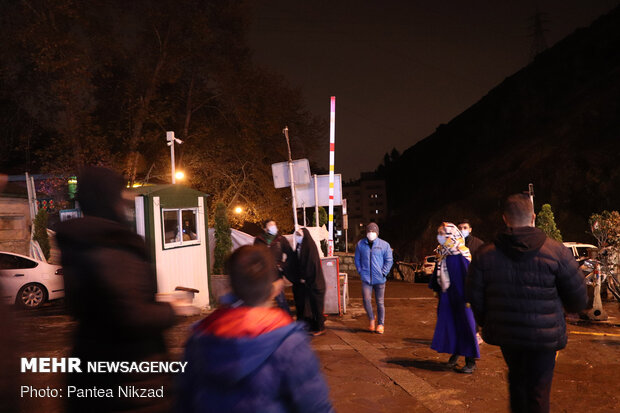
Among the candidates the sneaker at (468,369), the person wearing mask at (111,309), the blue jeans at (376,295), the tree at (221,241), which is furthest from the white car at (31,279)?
the person wearing mask at (111,309)

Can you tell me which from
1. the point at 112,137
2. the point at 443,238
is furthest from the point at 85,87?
the point at 443,238

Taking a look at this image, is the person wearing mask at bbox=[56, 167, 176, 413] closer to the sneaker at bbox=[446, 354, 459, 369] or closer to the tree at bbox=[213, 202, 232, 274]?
the sneaker at bbox=[446, 354, 459, 369]

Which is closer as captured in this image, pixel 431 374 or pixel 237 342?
pixel 237 342

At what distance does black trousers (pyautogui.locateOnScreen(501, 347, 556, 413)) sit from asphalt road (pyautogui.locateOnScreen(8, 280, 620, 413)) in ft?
5.47

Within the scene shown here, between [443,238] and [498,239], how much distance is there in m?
2.78

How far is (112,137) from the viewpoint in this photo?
71.8 ft

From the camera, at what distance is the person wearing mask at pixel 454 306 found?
6418 millimetres

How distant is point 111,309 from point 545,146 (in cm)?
6186

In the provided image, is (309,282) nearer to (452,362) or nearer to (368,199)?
(452,362)

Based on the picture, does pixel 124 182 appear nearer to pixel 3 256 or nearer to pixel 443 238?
pixel 443 238

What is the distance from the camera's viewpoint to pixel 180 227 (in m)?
10.8

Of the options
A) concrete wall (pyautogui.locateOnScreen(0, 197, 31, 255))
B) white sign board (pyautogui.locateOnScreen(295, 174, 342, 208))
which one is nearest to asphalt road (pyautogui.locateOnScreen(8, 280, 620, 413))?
white sign board (pyautogui.locateOnScreen(295, 174, 342, 208))

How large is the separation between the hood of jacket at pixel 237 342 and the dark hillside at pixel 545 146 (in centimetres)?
4631

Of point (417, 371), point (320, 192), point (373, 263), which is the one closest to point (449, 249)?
point (417, 371)
